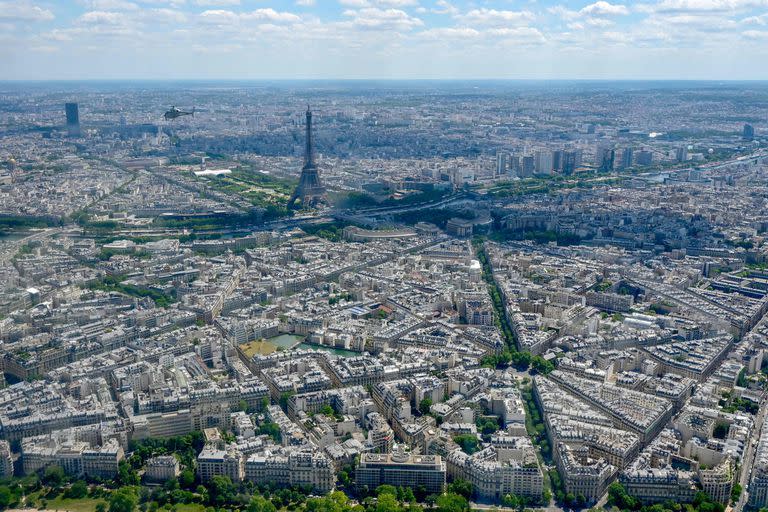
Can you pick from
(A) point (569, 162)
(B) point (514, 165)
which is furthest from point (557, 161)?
(B) point (514, 165)

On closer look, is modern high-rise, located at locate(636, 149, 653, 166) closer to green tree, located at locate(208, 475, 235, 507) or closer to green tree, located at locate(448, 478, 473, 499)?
green tree, located at locate(448, 478, 473, 499)

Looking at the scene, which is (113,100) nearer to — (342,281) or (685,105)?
(342,281)

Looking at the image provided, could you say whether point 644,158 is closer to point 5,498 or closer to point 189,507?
point 189,507

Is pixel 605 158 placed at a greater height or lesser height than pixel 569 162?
greater

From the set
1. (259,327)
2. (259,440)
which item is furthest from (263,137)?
(259,440)

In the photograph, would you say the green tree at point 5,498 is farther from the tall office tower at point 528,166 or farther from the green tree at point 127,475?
the tall office tower at point 528,166
